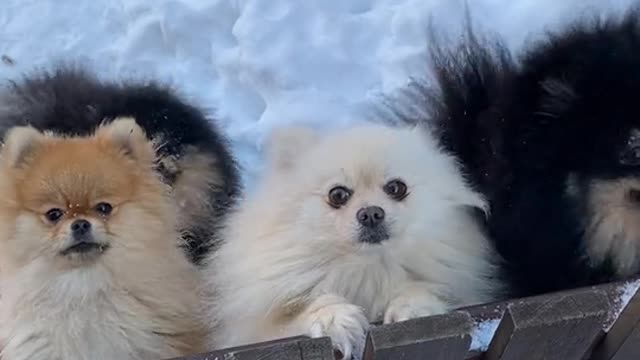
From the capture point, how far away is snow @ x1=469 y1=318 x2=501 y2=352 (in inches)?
56.1

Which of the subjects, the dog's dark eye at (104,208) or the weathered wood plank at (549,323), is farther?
the dog's dark eye at (104,208)

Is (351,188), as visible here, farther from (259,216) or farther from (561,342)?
(561,342)

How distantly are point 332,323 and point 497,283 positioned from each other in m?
0.30

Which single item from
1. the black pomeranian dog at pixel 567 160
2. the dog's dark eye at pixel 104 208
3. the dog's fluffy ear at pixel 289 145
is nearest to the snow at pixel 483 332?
the black pomeranian dog at pixel 567 160

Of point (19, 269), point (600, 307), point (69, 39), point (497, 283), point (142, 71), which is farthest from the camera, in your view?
point (69, 39)

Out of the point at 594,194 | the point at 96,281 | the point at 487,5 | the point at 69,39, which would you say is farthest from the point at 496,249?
the point at 69,39

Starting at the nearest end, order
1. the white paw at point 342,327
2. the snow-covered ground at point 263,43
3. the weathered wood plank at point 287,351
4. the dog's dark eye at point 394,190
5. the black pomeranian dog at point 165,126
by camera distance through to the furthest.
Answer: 1. the weathered wood plank at point 287,351
2. the white paw at point 342,327
3. the dog's dark eye at point 394,190
4. the black pomeranian dog at point 165,126
5. the snow-covered ground at point 263,43

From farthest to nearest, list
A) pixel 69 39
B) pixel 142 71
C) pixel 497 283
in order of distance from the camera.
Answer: pixel 69 39 → pixel 142 71 → pixel 497 283

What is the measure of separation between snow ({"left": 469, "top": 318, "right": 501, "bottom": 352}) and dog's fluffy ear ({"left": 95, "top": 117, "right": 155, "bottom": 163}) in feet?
1.73

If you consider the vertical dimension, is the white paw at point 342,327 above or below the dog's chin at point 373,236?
below

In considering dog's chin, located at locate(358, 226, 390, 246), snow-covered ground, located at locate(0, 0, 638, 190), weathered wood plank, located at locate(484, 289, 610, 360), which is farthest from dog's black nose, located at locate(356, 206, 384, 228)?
snow-covered ground, located at locate(0, 0, 638, 190)

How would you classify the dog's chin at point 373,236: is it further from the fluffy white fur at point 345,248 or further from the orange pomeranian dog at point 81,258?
the orange pomeranian dog at point 81,258

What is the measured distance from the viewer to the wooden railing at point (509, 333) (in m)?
1.37

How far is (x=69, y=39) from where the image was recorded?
252 cm
